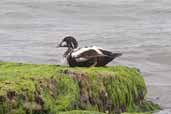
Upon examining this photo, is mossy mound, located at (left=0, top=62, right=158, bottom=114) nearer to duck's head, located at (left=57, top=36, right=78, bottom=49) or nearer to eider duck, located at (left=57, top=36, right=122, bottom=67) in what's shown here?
eider duck, located at (left=57, top=36, right=122, bottom=67)

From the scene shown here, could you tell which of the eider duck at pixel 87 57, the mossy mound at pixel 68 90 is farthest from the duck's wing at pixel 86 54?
the mossy mound at pixel 68 90

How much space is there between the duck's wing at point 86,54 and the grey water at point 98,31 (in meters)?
0.42

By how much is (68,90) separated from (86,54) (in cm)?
159

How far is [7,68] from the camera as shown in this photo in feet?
28.6

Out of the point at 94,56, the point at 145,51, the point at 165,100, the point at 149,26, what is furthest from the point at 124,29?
the point at 94,56

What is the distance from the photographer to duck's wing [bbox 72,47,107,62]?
9.20 metres

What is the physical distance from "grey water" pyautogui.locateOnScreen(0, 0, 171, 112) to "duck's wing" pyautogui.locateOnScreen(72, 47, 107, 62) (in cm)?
42

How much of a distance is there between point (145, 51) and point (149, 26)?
14.0 ft

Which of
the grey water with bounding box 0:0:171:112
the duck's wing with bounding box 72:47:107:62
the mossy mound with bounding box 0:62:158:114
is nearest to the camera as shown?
the mossy mound with bounding box 0:62:158:114

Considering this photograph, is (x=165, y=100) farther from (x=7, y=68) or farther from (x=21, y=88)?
(x=21, y=88)

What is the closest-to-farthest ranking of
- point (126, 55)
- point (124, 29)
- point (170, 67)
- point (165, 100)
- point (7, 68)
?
1. point (7, 68)
2. point (165, 100)
3. point (170, 67)
4. point (126, 55)
5. point (124, 29)

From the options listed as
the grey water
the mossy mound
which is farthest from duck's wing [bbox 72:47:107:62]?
the grey water

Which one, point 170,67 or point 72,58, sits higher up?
point 72,58

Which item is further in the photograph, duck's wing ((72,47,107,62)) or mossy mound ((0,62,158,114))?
duck's wing ((72,47,107,62))
